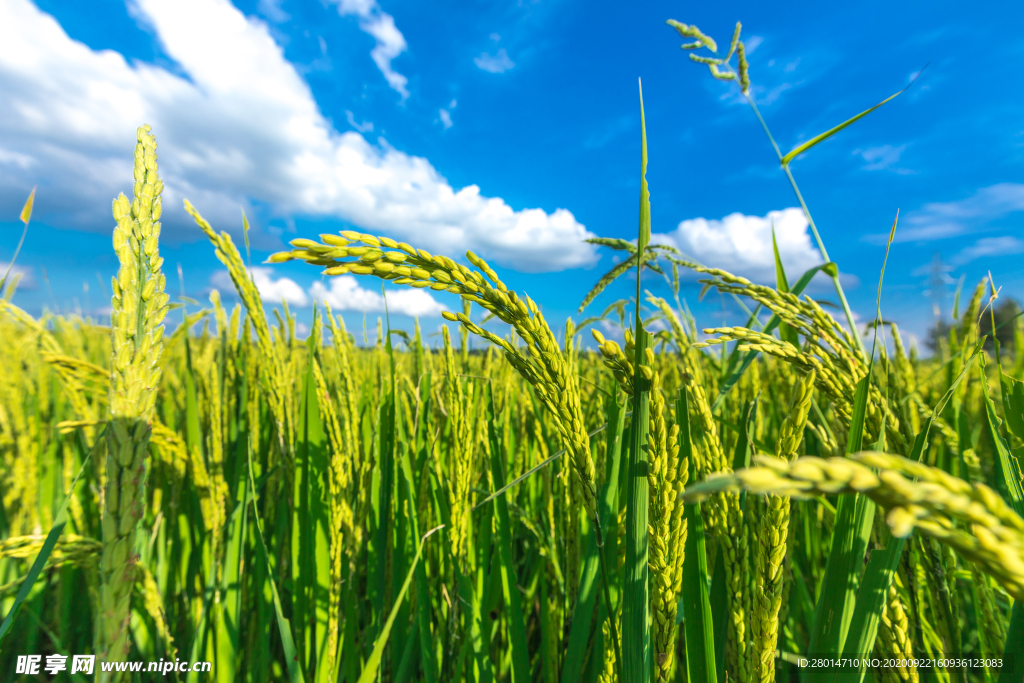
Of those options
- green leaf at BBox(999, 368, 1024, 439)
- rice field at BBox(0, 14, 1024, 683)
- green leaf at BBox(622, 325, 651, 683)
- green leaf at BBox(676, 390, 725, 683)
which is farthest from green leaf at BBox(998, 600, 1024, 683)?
green leaf at BBox(622, 325, 651, 683)

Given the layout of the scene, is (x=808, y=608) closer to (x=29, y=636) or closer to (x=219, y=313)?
(x=219, y=313)

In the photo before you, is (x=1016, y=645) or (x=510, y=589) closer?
(x=1016, y=645)

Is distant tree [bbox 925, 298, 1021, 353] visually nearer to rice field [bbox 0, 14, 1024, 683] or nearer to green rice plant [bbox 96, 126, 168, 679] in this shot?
rice field [bbox 0, 14, 1024, 683]

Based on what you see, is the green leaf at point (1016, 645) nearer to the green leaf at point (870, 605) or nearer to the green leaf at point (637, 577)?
the green leaf at point (870, 605)

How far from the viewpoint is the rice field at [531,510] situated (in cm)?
62

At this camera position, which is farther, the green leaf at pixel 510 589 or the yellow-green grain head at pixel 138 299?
the green leaf at pixel 510 589

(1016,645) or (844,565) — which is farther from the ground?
(844,565)

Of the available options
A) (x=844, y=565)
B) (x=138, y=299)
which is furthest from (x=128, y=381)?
(x=844, y=565)

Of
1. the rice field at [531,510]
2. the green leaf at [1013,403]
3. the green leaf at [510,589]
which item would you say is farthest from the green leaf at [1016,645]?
the green leaf at [510,589]

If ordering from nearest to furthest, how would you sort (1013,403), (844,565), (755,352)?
(844,565) → (1013,403) → (755,352)

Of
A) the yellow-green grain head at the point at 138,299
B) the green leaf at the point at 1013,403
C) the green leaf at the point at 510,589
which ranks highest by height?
the yellow-green grain head at the point at 138,299

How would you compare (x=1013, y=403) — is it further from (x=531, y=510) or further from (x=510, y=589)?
(x=531, y=510)

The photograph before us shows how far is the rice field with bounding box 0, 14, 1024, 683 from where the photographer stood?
0.62 meters

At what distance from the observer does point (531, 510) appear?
67.3 inches
